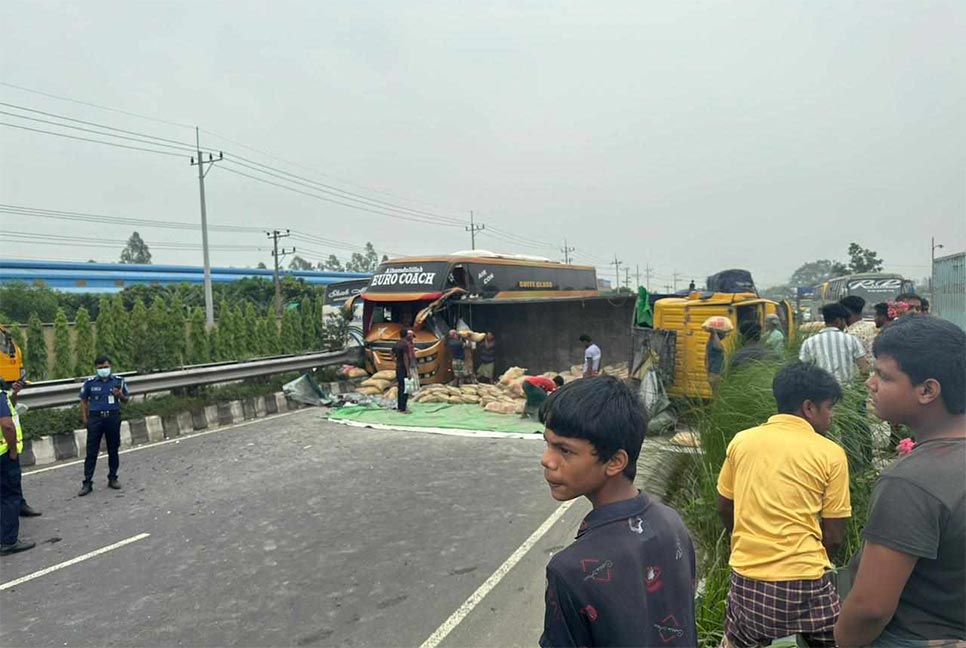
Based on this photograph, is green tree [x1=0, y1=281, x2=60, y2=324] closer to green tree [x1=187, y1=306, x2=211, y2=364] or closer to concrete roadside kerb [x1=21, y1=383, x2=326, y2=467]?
green tree [x1=187, y1=306, x2=211, y2=364]

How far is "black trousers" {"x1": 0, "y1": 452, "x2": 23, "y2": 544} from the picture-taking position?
506 centimetres

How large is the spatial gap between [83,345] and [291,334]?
245 inches

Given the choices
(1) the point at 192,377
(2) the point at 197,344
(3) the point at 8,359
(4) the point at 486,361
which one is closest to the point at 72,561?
(1) the point at 192,377

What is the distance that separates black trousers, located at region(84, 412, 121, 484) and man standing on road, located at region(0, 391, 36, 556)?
1.26 m

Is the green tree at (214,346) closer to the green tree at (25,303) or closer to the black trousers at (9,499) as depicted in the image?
the black trousers at (9,499)

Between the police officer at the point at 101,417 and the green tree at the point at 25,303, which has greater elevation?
the green tree at the point at 25,303

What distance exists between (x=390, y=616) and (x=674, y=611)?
2.77 meters

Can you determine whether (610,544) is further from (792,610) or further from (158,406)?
(158,406)

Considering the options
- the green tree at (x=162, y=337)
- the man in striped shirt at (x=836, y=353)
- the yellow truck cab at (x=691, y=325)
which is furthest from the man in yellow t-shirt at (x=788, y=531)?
the green tree at (x=162, y=337)

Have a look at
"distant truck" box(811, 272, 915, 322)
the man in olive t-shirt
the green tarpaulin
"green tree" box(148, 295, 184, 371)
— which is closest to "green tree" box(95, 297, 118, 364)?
"green tree" box(148, 295, 184, 371)

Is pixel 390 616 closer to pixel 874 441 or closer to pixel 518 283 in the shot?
pixel 874 441

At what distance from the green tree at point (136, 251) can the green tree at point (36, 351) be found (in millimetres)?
104282

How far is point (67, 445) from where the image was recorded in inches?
328

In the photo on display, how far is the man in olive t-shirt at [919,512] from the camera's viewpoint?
1424mm
